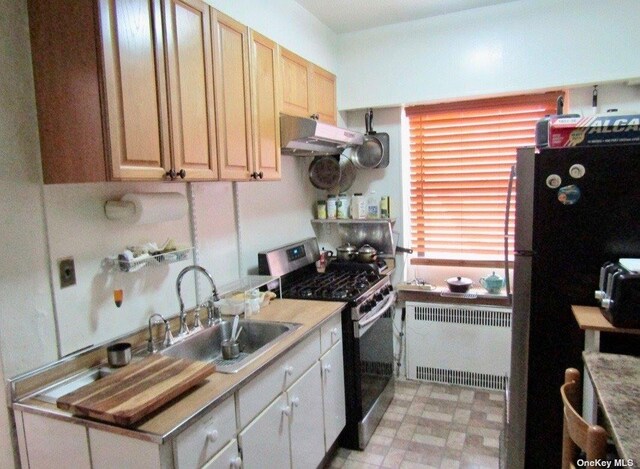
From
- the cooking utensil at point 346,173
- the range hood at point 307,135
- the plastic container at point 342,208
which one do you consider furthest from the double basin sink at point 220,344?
the cooking utensil at point 346,173

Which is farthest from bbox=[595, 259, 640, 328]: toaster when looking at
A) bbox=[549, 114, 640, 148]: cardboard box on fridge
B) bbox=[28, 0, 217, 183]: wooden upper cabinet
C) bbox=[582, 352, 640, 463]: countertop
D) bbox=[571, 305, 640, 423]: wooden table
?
bbox=[28, 0, 217, 183]: wooden upper cabinet

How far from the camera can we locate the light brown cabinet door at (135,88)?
1445 mm

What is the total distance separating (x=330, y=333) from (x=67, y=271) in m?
1.30

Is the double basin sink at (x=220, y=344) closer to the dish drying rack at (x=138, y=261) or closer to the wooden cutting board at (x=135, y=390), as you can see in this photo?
the wooden cutting board at (x=135, y=390)

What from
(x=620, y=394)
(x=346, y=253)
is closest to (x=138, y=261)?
(x=620, y=394)

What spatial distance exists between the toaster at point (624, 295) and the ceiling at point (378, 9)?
200cm

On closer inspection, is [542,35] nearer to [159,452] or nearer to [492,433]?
[492,433]

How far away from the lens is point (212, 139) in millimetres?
1937

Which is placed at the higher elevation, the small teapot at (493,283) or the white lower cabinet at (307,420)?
the small teapot at (493,283)

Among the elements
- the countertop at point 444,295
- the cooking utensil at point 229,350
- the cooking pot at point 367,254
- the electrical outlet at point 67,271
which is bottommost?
the countertop at point 444,295

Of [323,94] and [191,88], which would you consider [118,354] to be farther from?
[323,94]

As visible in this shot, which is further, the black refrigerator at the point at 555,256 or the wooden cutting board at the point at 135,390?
the black refrigerator at the point at 555,256

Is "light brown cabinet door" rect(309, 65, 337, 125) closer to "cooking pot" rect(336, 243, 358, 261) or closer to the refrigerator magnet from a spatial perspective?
"cooking pot" rect(336, 243, 358, 261)

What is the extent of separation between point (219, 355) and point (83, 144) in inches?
46.4
